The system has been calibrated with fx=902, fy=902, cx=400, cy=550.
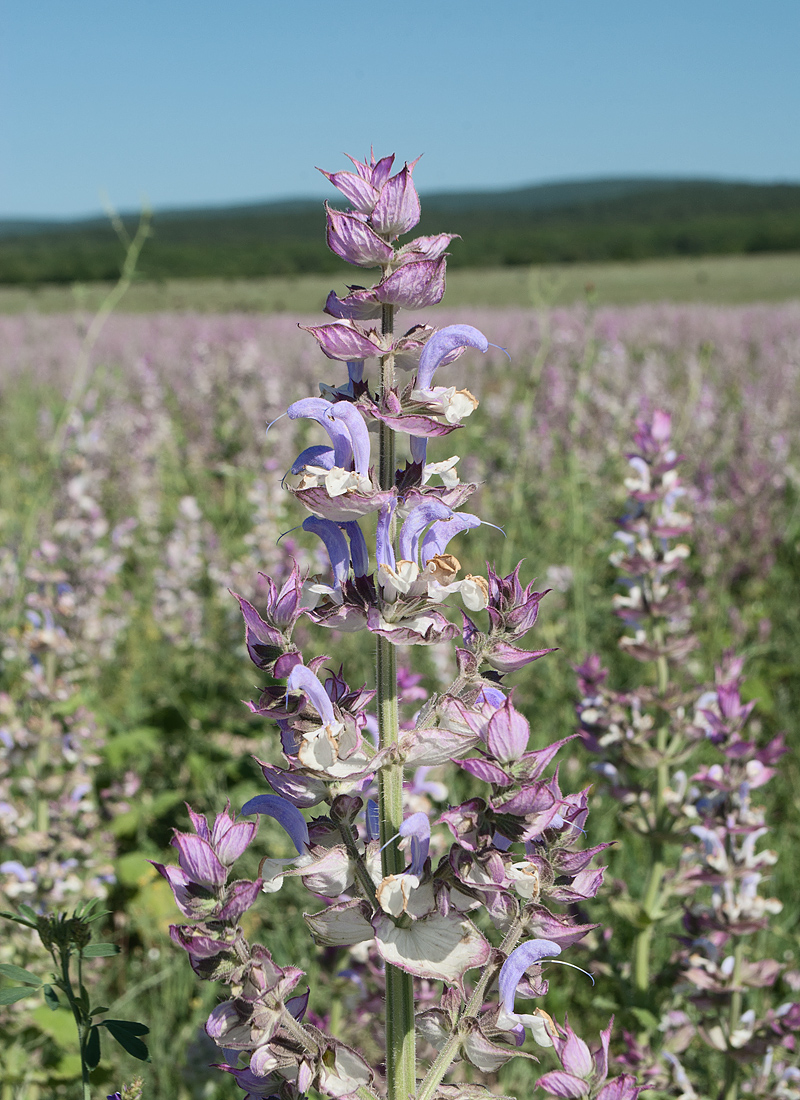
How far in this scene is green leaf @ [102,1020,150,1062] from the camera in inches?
48.7

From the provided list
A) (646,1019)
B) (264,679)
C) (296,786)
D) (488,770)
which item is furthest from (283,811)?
(264,679)

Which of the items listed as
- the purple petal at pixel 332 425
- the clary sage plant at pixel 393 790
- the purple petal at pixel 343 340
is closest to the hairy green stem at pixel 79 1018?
the clary sage plant at pixel 393 790

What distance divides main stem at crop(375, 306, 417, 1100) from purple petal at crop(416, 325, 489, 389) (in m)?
0.04

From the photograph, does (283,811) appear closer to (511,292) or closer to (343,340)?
(343,340)

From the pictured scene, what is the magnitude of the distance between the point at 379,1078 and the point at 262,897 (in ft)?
7.01

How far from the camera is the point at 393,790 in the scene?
1.20 meters

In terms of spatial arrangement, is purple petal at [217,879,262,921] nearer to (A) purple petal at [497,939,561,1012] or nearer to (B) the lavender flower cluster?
(A) purple petal at [497,939,561,1012]

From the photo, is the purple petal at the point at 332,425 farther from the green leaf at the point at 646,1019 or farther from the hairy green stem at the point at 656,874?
the green leaf at the point at 646,1019

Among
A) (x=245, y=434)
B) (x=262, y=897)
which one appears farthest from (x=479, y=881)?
(x=245, y=434)

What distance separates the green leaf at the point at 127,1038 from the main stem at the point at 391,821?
34 centimetres

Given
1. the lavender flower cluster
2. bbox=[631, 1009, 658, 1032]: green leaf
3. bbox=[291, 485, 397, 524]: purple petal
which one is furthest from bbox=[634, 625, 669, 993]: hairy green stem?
bbox=[291, 485, 397, 524]: purple petal

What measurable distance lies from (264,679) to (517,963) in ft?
12.3

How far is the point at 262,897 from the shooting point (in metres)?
3.27

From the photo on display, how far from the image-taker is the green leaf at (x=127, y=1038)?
1236 mm
